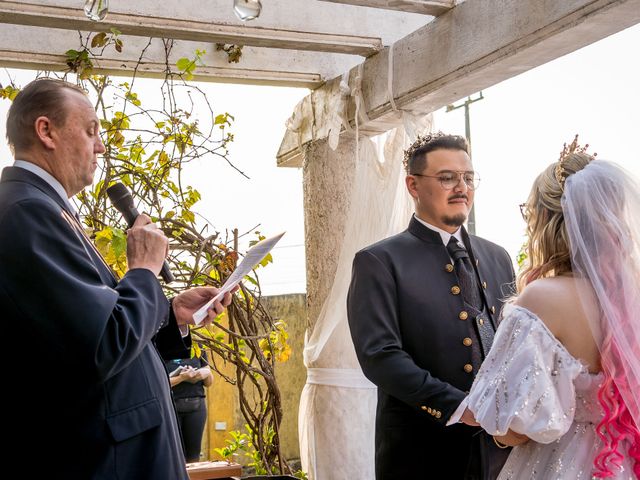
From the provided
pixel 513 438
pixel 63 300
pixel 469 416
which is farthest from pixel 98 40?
pixel 513 438

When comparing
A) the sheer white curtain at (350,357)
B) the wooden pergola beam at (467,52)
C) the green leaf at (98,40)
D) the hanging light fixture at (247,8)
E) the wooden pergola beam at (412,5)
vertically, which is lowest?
the sheer white curtain at (350,357)

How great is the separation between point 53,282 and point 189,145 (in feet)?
8.18

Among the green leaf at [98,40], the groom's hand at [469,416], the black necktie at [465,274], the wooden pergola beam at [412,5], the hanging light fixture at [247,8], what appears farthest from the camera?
the green leaf at [98,40]

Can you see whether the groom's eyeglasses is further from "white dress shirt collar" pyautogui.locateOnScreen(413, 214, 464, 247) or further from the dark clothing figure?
the dark clothing figure

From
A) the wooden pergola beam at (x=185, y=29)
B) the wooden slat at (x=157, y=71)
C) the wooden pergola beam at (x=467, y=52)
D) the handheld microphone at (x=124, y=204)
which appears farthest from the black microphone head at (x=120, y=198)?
the wooden slat at (x=157, y=71)

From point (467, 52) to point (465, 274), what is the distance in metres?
1.13

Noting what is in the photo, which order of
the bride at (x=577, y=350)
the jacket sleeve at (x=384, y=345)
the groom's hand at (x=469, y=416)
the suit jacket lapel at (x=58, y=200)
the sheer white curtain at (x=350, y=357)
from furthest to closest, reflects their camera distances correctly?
the sheer white curtain at (x=350, y=357) → the jacket sleeve at (x=384, y=345) → the groom's hand at (x=469, y=416) → the bride at (x=577, y=350) → the suit jacket lapel at (x=58, y=200)

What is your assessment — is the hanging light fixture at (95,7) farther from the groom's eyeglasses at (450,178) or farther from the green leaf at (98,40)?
the groom's eyeglasses at (450,178)

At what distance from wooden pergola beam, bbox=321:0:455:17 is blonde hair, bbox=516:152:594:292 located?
1.51 meters

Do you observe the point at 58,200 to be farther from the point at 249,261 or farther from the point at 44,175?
the point at 249,261

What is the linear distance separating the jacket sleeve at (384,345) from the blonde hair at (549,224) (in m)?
0.47

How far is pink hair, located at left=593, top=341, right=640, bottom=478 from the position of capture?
201 centimetres

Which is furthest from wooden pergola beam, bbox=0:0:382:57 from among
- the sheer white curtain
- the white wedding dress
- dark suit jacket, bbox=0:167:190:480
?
the white wedding dress

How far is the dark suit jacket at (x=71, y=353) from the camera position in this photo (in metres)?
1.72
